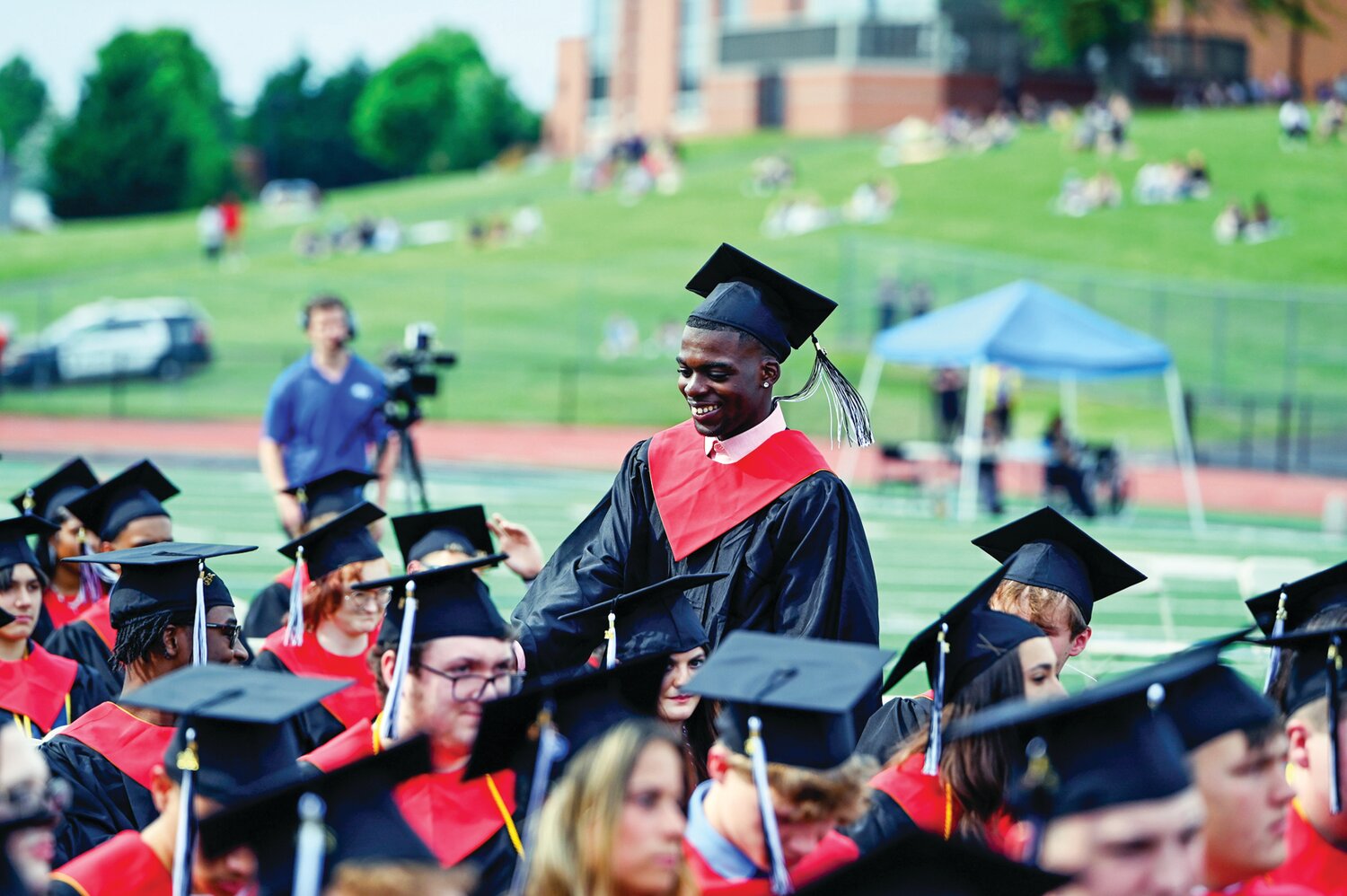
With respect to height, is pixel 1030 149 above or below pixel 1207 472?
above

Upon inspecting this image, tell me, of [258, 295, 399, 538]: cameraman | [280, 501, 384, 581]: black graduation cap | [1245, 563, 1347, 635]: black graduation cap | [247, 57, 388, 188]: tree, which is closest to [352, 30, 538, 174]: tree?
[247, 57, 388, 188]: tree

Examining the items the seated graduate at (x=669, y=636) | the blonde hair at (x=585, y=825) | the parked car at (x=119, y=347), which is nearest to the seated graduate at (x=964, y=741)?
the seated graduate at (x=669, y=636)

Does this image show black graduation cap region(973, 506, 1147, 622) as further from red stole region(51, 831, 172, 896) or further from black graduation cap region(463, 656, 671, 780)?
red stole region(51, 831, 172, 896)

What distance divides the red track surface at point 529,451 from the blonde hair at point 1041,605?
14796 millimetres

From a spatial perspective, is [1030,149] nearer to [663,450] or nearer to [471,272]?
[471,272]

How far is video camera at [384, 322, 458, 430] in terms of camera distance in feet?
30.5

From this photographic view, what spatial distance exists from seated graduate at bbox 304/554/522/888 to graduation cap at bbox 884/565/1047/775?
1002 millimetres

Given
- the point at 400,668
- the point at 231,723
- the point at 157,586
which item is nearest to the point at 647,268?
the point at 157,586

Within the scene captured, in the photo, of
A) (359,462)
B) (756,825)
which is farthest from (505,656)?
(359,462)

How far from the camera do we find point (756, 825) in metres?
3.36

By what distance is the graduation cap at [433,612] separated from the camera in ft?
13.5

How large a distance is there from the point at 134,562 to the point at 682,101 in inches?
2394

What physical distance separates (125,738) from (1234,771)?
2868 mm

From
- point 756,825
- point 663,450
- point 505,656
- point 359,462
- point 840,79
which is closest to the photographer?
point 756,825
